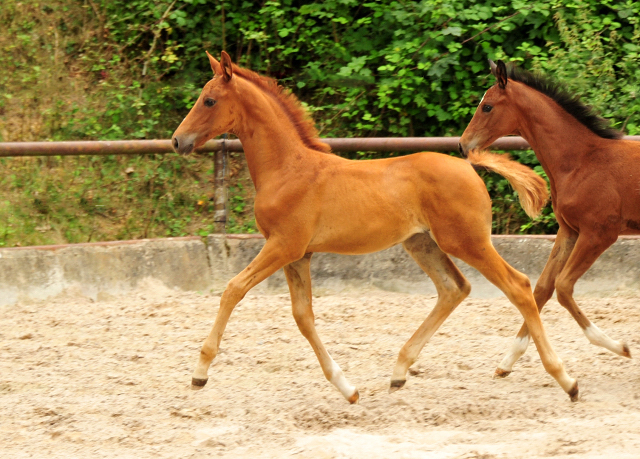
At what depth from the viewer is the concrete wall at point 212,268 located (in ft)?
20.5

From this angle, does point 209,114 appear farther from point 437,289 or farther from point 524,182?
point 524,182

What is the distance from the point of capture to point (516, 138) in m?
6.22

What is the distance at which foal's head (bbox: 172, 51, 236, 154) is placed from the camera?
4336 mm

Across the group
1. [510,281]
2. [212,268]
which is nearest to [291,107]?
[510,281]

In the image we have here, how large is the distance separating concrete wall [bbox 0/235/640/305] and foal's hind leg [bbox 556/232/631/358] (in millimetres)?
1754

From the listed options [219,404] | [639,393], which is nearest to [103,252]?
[219,404]

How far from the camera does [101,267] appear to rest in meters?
6.39

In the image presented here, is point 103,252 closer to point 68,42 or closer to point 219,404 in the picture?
point 219,404

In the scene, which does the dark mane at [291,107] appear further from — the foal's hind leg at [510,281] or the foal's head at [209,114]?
the foal's hind leg at [510,281]

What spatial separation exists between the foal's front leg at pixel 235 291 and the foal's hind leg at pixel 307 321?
0.26m

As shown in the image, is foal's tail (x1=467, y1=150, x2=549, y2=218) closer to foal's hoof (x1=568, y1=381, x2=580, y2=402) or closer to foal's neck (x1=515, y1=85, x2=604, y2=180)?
foal's neck (x1=515, y1=85, x2=604, y2=180)

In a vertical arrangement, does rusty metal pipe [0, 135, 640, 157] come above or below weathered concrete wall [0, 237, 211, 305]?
above

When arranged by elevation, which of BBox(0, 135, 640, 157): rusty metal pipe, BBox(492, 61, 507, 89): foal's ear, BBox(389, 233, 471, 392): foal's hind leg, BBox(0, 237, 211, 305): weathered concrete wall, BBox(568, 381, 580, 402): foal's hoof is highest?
BBox(492, 61, 507, 89): foal's ear

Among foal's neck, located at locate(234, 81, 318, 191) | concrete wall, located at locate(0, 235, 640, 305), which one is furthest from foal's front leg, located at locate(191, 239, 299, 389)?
concrete wall, located at locate(0, 235, 640, 305)
